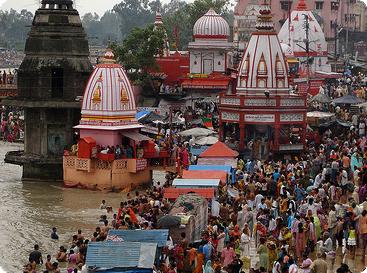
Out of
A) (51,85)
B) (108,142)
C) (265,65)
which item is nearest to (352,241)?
(108,142)

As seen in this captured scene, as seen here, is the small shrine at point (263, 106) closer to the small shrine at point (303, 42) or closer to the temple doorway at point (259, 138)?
the temple doorway at point (259, 138)

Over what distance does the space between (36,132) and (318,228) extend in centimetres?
1361

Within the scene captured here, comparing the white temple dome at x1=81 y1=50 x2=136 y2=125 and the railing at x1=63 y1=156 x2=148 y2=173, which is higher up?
the white temple dome at x1=81 y1=50 x2=136 y2=125

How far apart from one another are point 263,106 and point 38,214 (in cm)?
760

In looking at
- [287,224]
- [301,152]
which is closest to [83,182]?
[301,152]

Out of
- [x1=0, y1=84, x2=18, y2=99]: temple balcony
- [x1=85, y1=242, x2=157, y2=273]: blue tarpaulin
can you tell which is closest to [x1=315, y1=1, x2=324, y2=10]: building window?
[x1=0, y1=84, x2=18, y2=99]: temple balcony

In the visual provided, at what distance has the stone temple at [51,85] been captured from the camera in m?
30.0

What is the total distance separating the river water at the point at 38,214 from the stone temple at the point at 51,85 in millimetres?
875

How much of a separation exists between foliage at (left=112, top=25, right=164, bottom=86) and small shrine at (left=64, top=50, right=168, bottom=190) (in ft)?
51.5

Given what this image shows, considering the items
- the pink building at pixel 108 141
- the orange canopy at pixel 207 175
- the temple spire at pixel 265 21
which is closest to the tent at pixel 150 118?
the temple spire at pixel 265 21

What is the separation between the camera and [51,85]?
30125mm

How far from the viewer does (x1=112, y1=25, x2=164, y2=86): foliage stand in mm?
44250

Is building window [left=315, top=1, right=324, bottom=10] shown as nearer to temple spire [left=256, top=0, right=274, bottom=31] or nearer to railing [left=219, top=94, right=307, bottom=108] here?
temple spire [left=256, top=0, right=274, bottom=31]

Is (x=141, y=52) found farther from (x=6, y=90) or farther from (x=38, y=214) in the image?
(x=38, y=214)
